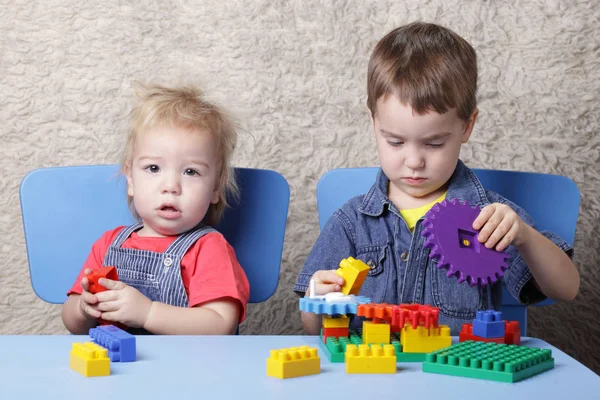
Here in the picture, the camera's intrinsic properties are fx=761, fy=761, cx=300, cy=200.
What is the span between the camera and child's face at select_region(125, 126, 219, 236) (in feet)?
3.93

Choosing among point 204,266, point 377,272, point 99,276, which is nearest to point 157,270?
point 204,266

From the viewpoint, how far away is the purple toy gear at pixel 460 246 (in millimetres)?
822

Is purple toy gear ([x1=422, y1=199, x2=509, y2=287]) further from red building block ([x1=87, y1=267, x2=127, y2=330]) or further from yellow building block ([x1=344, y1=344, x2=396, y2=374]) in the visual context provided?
red building block ([x1=87, y1=267, x2=127, y2=330])

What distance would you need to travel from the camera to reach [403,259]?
45.1 inches

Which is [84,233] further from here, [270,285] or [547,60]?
[547,60]

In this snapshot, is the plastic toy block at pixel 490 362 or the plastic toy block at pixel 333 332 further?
the plastic toy block at pixel 333 332

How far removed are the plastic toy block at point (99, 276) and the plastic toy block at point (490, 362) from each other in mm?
494

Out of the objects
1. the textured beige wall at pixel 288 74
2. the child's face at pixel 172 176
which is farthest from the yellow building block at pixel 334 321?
the textured beige wall at pixel 288 74

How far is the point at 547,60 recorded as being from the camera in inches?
64.0

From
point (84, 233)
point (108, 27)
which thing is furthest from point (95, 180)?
point (108, 27)

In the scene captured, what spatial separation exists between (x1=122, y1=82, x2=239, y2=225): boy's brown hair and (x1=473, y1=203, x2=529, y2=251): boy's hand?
526mm

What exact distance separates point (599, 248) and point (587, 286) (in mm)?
90

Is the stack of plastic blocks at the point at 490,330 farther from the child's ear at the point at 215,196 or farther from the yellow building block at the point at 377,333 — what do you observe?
the child's ear at the point at 215,196

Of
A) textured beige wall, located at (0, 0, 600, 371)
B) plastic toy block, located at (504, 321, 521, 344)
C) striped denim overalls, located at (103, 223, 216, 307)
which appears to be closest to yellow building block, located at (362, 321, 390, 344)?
plastic toy block, located at (504, 321, 521, 344)
